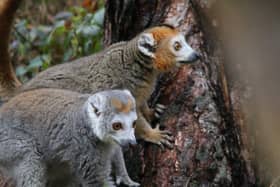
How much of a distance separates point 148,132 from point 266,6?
3480 mm

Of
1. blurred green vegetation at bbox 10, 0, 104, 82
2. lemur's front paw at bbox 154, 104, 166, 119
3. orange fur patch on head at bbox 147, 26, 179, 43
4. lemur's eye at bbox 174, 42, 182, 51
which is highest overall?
blurred green vegetation at bbox 10, 0, 104, 82

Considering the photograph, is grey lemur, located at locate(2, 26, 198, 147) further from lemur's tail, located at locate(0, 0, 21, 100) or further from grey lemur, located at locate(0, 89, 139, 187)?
grey lemur, located at locate(0, 89, 139, 187)

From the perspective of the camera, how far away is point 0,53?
6293 mm

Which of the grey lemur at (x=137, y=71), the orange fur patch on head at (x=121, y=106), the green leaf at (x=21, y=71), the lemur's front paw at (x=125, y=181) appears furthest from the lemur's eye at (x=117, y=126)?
the green leaf at (x=21, y=71)

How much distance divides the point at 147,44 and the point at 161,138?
0.98m

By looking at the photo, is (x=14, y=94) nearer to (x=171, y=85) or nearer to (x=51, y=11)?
(x=171, y=85)

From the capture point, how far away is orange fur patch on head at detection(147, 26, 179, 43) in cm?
599

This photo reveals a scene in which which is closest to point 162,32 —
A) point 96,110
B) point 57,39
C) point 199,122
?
point 199,122

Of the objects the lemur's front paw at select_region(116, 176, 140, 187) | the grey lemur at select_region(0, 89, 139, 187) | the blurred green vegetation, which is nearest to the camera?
the grey lemur at select_region(0, 89, 139, 187)

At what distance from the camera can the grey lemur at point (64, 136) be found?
4816mm

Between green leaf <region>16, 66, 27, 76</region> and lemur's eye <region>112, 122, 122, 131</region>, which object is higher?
green leaf <region>16, 66, 27, 76</region>

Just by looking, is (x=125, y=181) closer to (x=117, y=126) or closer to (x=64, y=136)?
(x=64, y=136)

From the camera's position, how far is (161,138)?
5.82 meters

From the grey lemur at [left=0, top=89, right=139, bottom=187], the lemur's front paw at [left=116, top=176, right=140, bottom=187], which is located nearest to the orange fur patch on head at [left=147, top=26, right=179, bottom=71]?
the grey lemur at [left=0, top=89, right=139, bottom=187]
